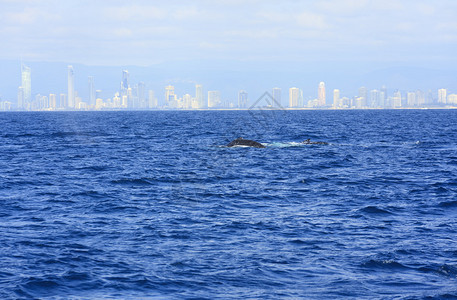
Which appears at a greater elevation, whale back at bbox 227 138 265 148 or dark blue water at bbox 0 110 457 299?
whale back at bbox 227 138 265 148

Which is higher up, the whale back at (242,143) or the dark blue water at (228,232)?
the whale back at (242,143)

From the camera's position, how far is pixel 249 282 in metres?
16.3

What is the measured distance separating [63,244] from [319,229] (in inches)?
374

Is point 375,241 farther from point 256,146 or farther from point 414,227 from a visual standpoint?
point 256,146

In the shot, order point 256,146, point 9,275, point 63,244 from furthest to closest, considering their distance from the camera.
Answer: point 256,146
point 63,244
point 9,275

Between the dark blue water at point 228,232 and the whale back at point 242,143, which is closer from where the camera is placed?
the dark blue water at point 228,232

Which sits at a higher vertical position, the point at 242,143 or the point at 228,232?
the point at 242,143

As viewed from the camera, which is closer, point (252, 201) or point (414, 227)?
point (414, 227)

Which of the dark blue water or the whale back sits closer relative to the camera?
the dark blue water

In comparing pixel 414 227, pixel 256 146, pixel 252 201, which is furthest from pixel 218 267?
pixel 256 146

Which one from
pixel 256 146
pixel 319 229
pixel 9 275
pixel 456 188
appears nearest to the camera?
pixel 9 275

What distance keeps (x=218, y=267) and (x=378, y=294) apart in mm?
4853

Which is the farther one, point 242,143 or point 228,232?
point 242,143

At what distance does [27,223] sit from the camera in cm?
2314
